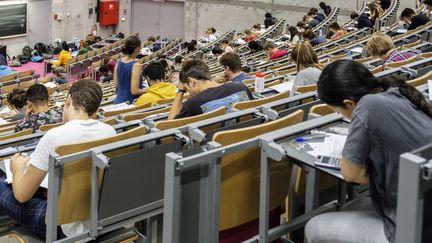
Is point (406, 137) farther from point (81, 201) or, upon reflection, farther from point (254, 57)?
point (254, 57)

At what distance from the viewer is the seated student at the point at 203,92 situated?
396 cm

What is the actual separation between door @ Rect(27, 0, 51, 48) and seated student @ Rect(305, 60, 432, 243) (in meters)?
18.4

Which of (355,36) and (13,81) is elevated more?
(355,36)

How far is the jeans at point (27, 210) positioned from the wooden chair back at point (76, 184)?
251mm

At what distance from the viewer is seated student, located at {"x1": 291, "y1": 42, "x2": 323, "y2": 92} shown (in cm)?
497

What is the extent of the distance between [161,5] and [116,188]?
2053cm

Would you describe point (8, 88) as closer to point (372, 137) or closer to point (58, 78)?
point (58, 78)

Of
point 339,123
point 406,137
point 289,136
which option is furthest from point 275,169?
point 406,137

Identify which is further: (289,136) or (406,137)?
(289,136)

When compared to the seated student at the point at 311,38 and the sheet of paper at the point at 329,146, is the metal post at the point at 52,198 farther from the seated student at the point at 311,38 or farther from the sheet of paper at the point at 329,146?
the seated student at the point at 311,38

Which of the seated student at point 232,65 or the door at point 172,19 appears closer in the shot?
the seated student at point 232,65

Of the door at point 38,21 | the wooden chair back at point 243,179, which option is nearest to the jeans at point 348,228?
the wooden chair back at point 243,179

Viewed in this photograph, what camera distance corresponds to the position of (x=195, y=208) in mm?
2432

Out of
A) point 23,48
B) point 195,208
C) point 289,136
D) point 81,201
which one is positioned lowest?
point 23,48
